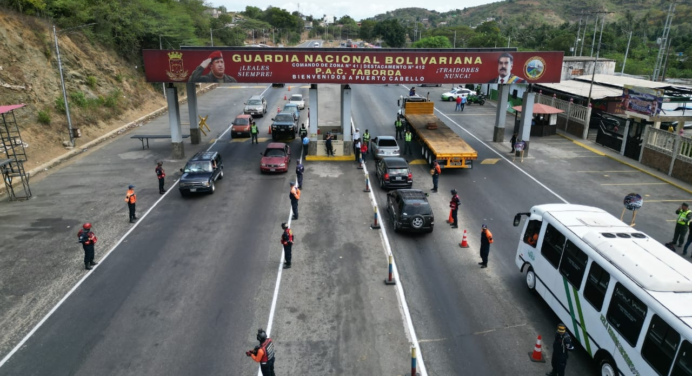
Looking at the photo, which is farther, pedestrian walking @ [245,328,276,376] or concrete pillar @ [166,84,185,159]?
concrete pillar @ [166,84,185,159]

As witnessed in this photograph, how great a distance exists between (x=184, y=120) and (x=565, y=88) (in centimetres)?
3647

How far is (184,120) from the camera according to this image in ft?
144

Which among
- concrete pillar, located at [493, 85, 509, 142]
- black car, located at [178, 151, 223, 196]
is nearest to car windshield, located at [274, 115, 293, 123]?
black car, located at [178, 151, 223, 196]

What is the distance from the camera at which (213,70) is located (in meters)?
28.0

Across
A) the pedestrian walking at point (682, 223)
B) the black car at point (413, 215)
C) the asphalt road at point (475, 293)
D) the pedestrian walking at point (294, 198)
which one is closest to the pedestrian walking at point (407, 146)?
the asphalt road at point (475, 293)

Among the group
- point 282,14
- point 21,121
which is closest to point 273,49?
point 21,121

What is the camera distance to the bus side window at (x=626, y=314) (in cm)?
925

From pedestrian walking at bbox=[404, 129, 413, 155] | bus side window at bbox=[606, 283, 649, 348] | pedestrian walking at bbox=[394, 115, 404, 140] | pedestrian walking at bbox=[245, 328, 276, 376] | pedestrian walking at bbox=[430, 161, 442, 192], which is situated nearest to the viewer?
bus side window at bbox=[606, 283, 649, 348]

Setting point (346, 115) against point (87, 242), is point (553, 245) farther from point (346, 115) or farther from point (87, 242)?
point (346, 115)

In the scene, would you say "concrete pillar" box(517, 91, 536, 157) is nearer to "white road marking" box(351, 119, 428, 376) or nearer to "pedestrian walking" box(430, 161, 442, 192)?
"pedestrian walking" box(430, 161, 442, 192)

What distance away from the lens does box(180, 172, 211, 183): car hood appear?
75.9ft

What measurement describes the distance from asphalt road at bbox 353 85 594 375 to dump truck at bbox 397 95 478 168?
1.81 m

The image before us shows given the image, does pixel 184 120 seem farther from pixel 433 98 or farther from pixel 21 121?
pixel 433 98

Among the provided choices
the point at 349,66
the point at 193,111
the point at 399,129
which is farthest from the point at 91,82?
the point at 399,129
